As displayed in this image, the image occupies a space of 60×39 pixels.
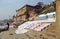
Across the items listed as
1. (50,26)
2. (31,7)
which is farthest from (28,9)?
(50,26)

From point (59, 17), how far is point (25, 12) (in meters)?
34.4

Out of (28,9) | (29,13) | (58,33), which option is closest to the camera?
(58,33)

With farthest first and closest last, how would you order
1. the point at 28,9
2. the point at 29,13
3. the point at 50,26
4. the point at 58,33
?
1. the point at 28,9
2. the point at 29,13
3. the point at 50,26
4. the point at 58,33

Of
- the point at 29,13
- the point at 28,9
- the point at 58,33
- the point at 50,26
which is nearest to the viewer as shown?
the point at 58,33

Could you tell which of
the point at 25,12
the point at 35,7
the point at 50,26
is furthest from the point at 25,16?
the point at 50,26

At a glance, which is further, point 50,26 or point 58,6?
point 50,26

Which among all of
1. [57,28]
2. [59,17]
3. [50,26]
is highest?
[59,17]

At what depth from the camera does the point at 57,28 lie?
8.84 feet

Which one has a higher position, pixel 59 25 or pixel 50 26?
pixel 59 25

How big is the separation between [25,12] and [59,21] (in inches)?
1353

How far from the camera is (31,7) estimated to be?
3778 centimetres

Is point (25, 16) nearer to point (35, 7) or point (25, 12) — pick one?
point (25, 12)

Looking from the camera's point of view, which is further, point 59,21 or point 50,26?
point 50,26

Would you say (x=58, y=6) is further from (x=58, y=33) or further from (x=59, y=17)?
(x=58, y=33)
